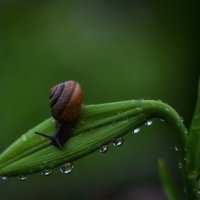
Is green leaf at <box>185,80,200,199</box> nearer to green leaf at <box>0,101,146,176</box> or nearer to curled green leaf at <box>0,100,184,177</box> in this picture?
curled green leaf at <box>0,100,184,177</box>

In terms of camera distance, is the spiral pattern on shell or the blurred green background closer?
the spiral pattern on shell

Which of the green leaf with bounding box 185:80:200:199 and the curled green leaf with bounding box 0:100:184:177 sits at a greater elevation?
the curled green leaf with bounding box 0:100:184:177

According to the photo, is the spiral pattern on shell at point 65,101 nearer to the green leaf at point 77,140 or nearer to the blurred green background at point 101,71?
the green leaf at point 77,140

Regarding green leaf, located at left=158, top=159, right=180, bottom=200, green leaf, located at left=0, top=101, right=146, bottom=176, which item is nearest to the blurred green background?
green leaf, located at left=158, top=159, right=180, bottom=200

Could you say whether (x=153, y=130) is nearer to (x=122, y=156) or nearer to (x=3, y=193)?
(x=122, y=156)

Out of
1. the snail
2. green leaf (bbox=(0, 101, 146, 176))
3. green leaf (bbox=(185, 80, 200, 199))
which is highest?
the snail

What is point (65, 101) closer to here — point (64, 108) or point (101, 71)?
point (64, 108)
